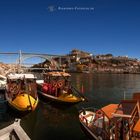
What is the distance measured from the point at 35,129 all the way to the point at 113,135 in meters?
8.88

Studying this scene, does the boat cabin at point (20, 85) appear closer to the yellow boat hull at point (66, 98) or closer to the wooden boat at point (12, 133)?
the yellow boat hull at point (66, 98)

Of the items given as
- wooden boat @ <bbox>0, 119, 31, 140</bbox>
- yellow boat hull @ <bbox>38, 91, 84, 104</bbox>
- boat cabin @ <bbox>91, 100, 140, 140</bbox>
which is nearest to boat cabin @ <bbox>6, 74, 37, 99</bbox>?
yellow boat hull @ <bbox>38, 91, 84, 104</bbox>

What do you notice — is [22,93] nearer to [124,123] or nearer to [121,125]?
[124,123]

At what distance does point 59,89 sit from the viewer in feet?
108

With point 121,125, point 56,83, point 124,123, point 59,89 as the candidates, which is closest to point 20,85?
point 59,89

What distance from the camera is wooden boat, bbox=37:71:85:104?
3020 cm

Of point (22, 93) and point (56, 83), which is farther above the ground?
point (56, 83)

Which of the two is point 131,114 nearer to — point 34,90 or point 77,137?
point 77,137

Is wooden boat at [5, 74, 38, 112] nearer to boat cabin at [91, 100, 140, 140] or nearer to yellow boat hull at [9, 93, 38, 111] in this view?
yellow boat hull at [9, 93, 38, 111]

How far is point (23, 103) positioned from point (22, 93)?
2123 mm

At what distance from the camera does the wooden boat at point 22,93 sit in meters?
25.0

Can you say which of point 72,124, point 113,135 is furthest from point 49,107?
point 113,135

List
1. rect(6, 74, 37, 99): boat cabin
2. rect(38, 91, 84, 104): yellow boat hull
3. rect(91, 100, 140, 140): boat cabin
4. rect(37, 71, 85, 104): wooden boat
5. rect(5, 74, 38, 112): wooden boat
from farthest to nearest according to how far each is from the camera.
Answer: rect(37, 71, 85, 104): wooden boat < rect(38, 91, 84, 104): yellow boat hull < rect(6, 74, 37, 99): boat cabin < rect(5, 74, 38, 112): wooden boat < rect(91, 100, 140, 140): boat cabin

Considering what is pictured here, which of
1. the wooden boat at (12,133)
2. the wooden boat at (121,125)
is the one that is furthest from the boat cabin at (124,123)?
the wooden boat at (12,133)
